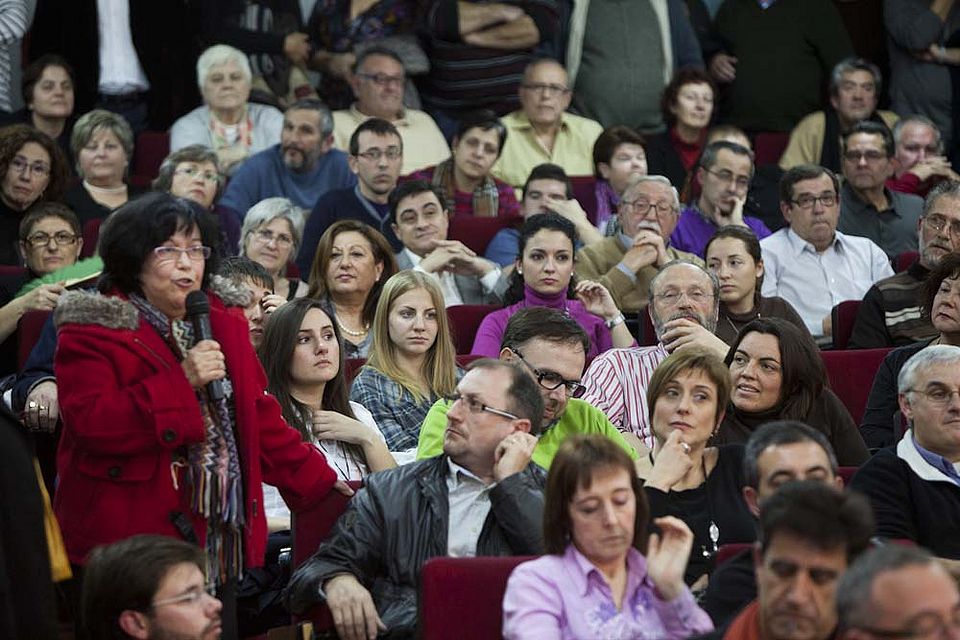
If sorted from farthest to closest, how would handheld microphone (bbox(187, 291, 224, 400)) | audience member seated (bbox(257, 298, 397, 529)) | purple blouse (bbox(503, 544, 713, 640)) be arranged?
audience member seated (bbox(257, 298, 397, 529)), handheld microphone (bbox(187, 291, 224, 400)), purple blouse (bbox(503, 544, 713, 640))

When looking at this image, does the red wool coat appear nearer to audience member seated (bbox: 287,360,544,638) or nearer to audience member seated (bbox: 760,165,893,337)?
audience member seated (bbox: 287,360,544,638)

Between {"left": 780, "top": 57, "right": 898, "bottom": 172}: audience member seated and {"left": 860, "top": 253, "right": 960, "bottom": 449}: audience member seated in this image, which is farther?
{"left": 780, "top": 57, "right": 898, "bottom": 172}: audience member seated

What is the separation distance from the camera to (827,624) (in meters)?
2.41

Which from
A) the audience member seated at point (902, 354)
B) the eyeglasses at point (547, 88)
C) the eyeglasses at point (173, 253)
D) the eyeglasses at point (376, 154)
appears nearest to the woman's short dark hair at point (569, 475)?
the eyeglasses at point (173, 253)

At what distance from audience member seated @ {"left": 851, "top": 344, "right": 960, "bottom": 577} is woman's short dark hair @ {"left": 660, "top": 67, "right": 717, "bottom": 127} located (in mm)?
3615

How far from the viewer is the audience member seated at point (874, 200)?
632cm

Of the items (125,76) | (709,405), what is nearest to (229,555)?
(709,405)

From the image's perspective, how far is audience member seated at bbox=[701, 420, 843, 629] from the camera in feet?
9.18

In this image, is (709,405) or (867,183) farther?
(867,183)

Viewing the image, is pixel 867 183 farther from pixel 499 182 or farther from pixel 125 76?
pixel 125 76

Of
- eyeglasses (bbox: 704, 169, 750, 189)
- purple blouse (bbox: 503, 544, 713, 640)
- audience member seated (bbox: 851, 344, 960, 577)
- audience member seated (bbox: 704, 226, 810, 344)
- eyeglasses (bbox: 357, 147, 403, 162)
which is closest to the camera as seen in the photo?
purple blouse (bbox: 503, 544, 713, 640)

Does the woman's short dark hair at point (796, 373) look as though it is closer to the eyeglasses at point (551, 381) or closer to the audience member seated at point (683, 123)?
the eyeglasses at point (551, 381)

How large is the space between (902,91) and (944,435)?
4.42 metres

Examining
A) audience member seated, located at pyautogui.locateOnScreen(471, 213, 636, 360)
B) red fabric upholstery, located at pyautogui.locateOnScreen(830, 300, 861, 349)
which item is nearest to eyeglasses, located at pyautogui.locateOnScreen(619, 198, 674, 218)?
audience member seated, located at pyautogui.locateOnScreen(471, 213, 636, 360)
